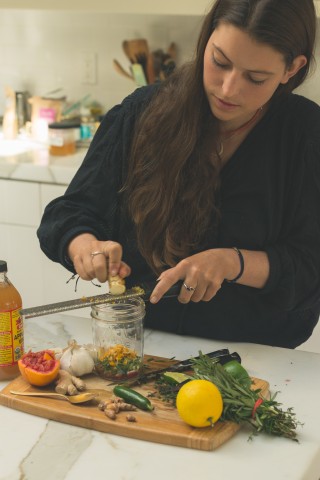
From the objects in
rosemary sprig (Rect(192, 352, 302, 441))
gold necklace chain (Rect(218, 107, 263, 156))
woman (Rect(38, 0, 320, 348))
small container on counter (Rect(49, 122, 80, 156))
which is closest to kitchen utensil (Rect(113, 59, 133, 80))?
small container on counter (Rect(49, 122, 80, 156))

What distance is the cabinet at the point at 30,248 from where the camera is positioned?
2979 millimetres

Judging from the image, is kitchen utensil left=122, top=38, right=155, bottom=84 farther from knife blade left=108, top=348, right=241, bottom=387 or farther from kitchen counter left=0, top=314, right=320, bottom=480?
kitchen counter left=0, top=314, right=320, bottom=480

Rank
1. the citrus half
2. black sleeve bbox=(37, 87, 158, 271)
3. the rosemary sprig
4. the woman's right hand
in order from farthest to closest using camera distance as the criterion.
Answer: black sleeve bbox=(37, 87, 158, 271), the woman's right hand, the citrus half, the rosemary sprig

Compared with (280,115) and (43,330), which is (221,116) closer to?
(280,115)

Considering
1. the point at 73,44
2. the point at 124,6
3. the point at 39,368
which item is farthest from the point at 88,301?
the point at 73,44

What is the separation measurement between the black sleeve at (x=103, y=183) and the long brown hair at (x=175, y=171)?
0.03m

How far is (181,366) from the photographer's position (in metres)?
1.44

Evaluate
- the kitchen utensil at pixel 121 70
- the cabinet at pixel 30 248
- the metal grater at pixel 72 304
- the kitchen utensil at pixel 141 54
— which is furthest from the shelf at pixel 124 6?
the metal grater at pixel 72 304

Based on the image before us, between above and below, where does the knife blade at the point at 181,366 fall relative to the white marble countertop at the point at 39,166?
above

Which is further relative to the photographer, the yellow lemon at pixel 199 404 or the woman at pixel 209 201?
the woman at pixel 209 201

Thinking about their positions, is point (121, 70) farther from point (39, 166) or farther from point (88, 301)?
point (88, 301)

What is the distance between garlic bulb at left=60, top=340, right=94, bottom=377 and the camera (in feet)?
4.63

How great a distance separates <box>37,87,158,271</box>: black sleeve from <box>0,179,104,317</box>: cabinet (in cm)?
120

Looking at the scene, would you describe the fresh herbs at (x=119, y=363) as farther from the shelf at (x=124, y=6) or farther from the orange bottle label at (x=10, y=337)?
the shelf at (x=124, y=6)
